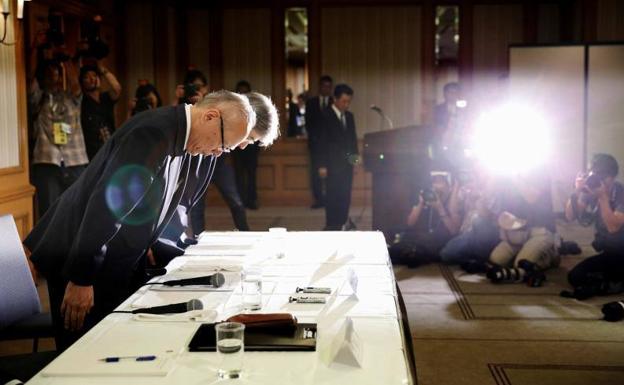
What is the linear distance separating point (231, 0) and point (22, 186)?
519cm

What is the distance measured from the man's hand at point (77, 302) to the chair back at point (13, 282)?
40 centimetres

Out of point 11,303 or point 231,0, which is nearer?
point 11,303

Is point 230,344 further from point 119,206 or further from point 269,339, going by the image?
point 119,206

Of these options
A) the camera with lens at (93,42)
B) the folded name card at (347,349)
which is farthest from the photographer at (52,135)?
the folded name card at (347,349)

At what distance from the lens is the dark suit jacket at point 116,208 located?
2.33 m

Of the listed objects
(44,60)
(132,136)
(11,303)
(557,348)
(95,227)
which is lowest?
(557,348)

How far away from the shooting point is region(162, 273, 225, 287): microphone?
2.47 metres

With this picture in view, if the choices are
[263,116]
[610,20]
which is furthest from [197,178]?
[610,20]

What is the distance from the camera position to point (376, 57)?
9703 mm

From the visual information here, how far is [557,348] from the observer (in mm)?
3840

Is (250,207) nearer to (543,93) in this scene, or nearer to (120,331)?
(543,93)

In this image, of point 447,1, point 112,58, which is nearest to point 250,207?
point 112,58

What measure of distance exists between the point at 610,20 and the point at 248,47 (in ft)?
13.6

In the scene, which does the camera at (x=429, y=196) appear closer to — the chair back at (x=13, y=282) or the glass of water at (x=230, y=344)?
the chair back at (x=13, y=282)
